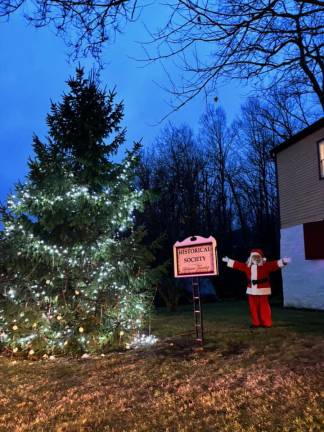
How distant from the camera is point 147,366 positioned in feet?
24.2

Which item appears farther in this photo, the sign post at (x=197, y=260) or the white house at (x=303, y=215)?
the white house at (x=303, y=215)

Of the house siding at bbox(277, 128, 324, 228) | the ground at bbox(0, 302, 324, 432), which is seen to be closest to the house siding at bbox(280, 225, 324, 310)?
the house siding at bbox(277, 128, 324, 228)

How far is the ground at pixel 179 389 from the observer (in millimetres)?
4769

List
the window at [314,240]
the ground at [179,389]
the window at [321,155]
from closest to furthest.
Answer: the ground at [179,389] → the window at [314,240] → the window at [321,155]

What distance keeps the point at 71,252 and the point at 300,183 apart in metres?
11.0

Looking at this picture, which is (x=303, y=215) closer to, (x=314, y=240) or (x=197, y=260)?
(x=314, y=240)

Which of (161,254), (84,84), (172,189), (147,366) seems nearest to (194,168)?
(172,189)

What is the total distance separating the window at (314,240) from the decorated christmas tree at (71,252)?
8.43 metres

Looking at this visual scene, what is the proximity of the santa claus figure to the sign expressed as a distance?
171cm

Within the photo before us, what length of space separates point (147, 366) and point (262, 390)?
90.1 inches

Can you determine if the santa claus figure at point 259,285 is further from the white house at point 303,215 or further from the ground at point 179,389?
the white house at point 303,215

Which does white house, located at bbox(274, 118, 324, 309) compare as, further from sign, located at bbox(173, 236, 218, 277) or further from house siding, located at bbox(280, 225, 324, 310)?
sign, located at bbox(173, 236, 218, 277)

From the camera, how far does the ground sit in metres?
4.77

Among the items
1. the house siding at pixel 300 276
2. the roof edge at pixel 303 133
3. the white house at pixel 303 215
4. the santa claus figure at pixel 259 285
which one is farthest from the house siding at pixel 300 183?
the santa claus figure at pixel 259 285
